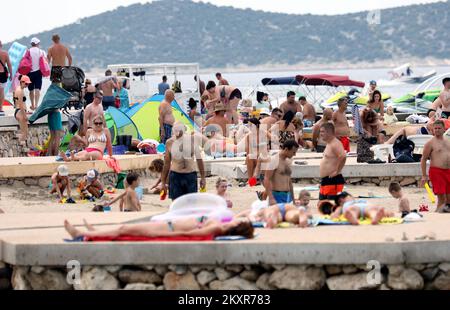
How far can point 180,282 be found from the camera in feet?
39.7

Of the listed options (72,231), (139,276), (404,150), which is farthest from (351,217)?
(404,150)

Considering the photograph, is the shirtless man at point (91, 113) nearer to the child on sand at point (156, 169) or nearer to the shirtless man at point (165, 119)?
the shirtless man at point (165, 119)

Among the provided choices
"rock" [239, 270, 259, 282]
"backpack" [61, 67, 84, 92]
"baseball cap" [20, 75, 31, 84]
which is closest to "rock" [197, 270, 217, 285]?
"rock" [239, 270, 259, 282]

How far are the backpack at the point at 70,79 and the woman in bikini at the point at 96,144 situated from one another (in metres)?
3.83

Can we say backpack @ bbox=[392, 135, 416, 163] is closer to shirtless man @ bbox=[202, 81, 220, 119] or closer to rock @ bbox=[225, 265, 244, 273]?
shirtless man @ bbox=[202, 81, 220, 119]

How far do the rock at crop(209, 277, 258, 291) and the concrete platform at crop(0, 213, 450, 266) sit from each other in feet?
0.67

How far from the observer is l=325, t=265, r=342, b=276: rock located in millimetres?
11961

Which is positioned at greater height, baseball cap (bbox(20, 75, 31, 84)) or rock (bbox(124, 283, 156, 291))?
baseball cap (bbox(20, 75, 31, 84))

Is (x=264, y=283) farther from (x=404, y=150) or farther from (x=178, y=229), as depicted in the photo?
(x=404, y=150)

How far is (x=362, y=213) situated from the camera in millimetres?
13461
